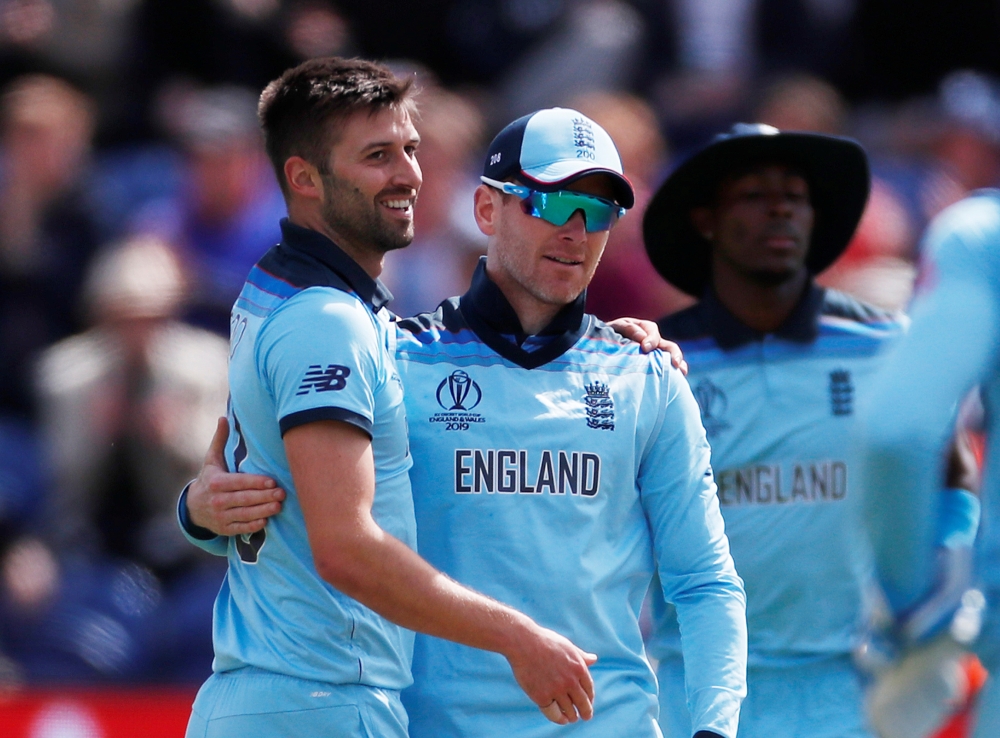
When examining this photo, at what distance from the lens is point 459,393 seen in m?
3.42

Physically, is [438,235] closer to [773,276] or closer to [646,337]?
[773,276]

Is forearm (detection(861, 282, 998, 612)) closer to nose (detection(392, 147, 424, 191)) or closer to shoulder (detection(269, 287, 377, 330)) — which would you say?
shoulder (detection(269, 287, 377, 330))

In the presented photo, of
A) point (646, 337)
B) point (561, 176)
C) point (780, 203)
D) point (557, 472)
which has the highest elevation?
point (561, 176)

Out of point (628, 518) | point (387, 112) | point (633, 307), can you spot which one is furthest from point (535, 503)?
point (633, 307)

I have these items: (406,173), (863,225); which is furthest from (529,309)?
(863,225)

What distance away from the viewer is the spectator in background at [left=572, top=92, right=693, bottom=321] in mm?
7602

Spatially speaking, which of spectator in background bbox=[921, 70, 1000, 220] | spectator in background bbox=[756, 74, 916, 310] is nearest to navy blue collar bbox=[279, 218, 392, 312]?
spectator in background bbox=[756, 74, 916, 310]

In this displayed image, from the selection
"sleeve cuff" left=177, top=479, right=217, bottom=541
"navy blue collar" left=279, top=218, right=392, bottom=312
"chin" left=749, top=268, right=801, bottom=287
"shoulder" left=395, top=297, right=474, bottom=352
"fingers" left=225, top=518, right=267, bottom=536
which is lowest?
"sleeve cuff" left=177, top=479, right=217, bottom=541

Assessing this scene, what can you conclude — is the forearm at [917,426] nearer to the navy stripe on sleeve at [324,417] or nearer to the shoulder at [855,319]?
the navy stripe on sleeve at [324,417]

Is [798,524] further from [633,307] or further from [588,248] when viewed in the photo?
[633,307]

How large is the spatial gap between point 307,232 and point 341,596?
0.82 meters

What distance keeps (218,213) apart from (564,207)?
16.2ft

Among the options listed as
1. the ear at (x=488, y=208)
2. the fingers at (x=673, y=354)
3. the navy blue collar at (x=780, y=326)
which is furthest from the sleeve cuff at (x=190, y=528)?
the navy blue collar at (x=780, y=326)

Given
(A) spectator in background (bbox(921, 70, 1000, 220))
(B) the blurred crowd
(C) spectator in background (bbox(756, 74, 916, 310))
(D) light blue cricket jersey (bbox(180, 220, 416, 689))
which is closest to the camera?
(D) light blue cricket jersey (bbox(180, 220, 416, 689))
